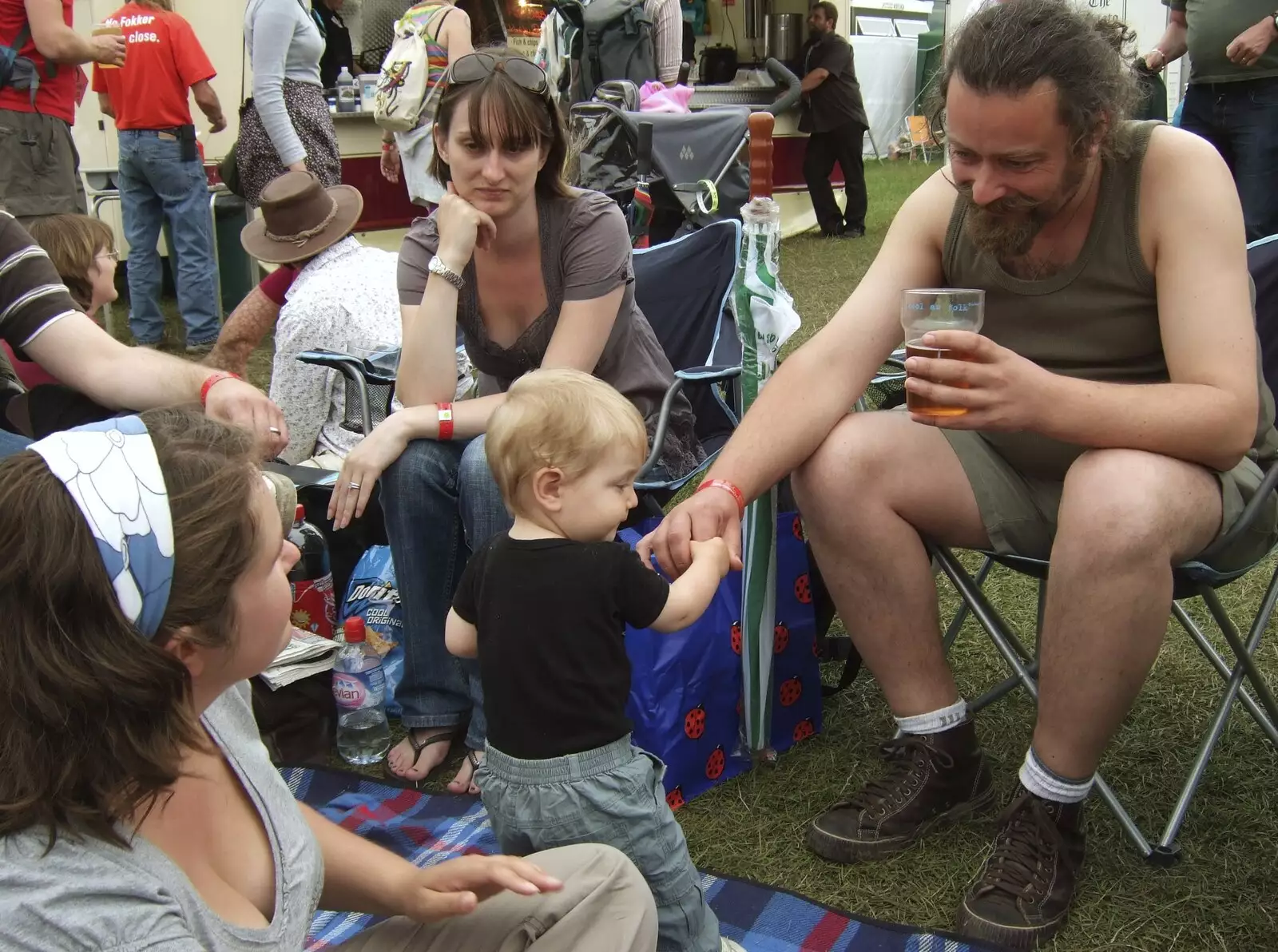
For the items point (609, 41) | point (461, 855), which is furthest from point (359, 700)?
point (609, 41)

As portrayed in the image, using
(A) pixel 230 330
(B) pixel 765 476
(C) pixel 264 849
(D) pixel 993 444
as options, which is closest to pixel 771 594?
Answer: (B) pixel 765 476

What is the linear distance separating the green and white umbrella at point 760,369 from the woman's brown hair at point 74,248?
1.93m

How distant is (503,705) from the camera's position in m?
1.75

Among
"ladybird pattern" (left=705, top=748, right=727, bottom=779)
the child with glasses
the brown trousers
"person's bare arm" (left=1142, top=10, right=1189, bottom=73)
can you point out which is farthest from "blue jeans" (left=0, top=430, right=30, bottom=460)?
"person's bare arm" (left=1142, top=10, right=1189, bottom=73)

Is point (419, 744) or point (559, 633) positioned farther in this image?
point (419, 744)

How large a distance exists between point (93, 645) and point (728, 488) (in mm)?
1311

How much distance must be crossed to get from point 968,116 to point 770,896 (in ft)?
4.41

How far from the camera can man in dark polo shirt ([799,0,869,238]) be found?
33.0 feet

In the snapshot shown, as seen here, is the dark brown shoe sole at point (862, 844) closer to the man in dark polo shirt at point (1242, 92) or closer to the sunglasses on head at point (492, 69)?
the sunglasses on head at point (492, 69)

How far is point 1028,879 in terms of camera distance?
6.52 ft

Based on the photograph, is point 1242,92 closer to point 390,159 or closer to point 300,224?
point 300,224

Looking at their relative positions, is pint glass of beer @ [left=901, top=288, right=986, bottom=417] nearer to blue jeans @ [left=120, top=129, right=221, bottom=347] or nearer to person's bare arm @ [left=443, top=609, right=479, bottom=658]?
person's bare arm @ [left=443, top=609, right=479, bottom=658]

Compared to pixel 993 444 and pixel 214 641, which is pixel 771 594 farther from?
pixel 214 641

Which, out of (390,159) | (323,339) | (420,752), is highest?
(323,339)
